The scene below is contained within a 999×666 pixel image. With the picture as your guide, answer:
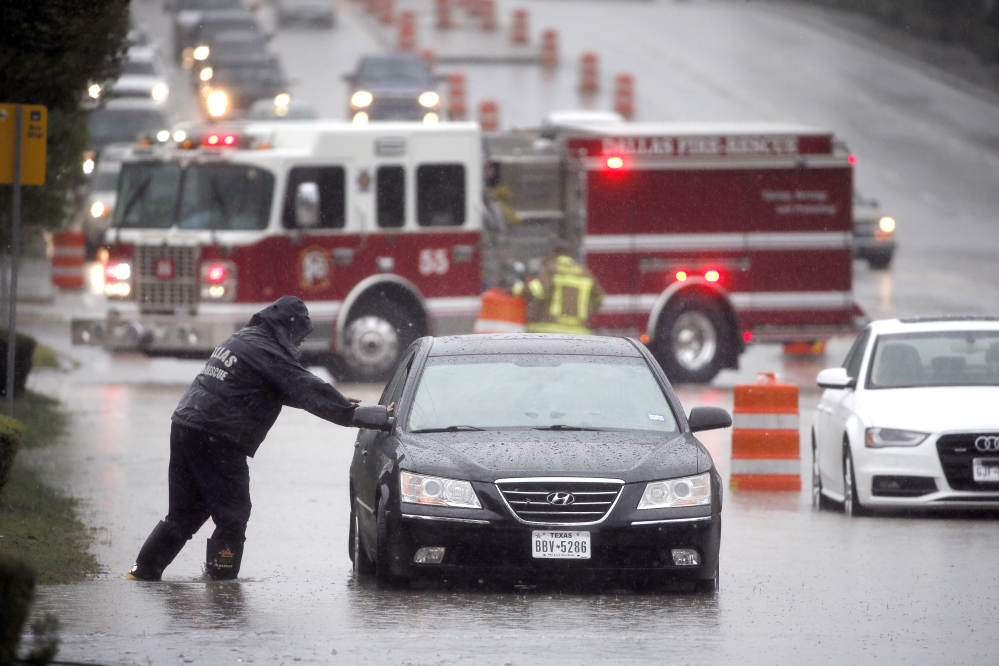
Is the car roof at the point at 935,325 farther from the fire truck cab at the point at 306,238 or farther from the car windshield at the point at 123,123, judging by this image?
the car windshield at the point at 123,123

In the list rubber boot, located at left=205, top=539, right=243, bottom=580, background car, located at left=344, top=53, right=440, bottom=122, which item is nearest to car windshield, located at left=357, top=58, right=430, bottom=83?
background car, located at left=344, top=53, right=440, bottom=122

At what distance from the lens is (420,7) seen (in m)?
69.1

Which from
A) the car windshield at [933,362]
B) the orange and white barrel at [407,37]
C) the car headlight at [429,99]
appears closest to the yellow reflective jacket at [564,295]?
the car windshield at [933,362]

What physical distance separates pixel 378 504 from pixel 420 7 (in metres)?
61.2

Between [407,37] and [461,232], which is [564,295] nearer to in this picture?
[461,232]

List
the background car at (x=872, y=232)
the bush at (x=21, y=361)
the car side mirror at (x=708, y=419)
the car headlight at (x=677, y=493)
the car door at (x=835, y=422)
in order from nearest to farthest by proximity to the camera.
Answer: the car headlight at (x=677, y=493), the car side mirror at (x=708, y=419), the car door at (x=835, y=422), the bush at (x=21, y=361), the background car at (x=872, y=232)

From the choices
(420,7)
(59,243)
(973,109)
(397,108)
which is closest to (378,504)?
(59,243)

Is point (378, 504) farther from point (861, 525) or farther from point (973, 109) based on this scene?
point (973, 109)

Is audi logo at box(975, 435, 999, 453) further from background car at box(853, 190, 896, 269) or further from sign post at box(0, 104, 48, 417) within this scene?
background car at box(853, 190, 896, 269)

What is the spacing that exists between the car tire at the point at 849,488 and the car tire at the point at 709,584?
11.6 feet

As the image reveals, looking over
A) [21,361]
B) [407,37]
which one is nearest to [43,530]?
[21,361]

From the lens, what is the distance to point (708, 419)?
10.0 meters

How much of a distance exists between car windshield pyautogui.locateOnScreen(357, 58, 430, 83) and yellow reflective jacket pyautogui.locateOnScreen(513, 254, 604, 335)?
930 inches

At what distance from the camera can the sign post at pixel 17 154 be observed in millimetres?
13570
